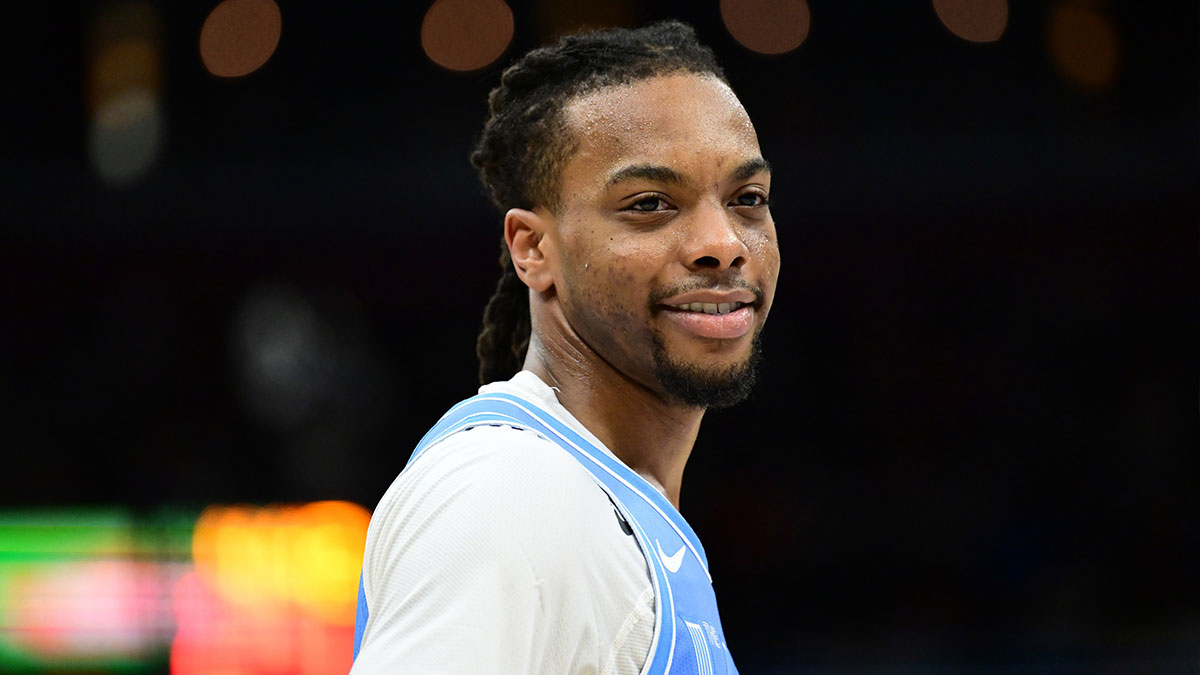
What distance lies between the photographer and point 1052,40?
900cm

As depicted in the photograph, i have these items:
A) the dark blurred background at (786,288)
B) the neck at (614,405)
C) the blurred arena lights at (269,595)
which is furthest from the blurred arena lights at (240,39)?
the neck at (614,405)

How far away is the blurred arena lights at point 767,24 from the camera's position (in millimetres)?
8969

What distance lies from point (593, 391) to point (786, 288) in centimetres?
702

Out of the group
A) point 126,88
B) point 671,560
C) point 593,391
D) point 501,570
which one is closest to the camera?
point 501,570

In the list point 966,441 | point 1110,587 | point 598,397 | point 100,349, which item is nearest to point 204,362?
point 100,349

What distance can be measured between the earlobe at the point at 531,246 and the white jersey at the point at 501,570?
44 centimetres

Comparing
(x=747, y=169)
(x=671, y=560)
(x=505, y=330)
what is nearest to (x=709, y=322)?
(x=747, y=169)

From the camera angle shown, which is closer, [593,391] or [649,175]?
[649,175]

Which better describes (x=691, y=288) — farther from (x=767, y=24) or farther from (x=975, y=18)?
(x=975, y=18)

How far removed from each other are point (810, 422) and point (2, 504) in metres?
5.05

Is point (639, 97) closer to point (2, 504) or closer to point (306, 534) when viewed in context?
point (306, 534)

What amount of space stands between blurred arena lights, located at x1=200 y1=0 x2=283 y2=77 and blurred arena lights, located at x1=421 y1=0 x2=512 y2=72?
3.45 ft

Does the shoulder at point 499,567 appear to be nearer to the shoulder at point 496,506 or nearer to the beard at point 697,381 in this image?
the shoulder at point 496,506

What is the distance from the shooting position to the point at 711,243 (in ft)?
5.96
